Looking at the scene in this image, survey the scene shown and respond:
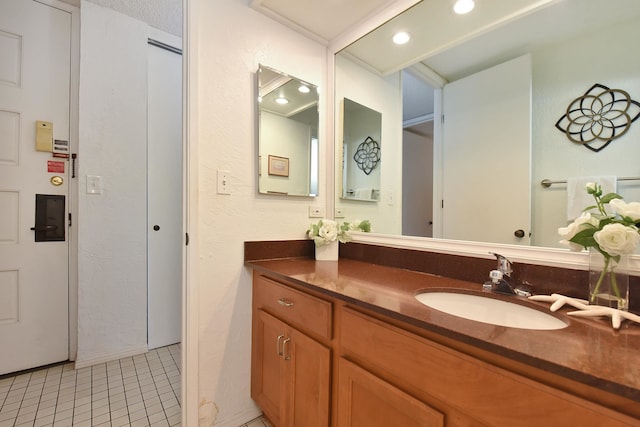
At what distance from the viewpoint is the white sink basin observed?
32.4 inches

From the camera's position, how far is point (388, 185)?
1.62m

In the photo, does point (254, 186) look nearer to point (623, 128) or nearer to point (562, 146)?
point (562, 146)

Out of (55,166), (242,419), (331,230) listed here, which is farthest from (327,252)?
(55,166)

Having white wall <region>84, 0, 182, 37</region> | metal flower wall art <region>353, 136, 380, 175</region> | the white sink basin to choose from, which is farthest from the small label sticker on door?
the white sink basin

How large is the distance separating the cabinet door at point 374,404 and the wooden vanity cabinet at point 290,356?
0.08 m

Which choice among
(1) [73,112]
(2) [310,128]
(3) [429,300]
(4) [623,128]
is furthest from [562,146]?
(1) [73,112]

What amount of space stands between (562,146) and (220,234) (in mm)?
1463

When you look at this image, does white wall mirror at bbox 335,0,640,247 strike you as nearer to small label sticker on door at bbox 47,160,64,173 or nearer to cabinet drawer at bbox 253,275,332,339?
cabinet drawer at bbox 253,275,332,339

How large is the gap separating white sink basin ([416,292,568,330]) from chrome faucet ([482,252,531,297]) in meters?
0.04

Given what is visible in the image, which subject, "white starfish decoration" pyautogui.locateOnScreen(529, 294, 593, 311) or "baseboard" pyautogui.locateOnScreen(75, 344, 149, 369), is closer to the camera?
"white starfish decoration" pyautogui.locateOnScreen(529, 294, 593, 311)

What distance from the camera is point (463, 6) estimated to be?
128cm

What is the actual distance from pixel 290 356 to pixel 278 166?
0.94 meters

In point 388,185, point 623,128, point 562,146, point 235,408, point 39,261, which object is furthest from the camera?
point 39,261

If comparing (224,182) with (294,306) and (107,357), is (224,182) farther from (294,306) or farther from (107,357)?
(107,357)
